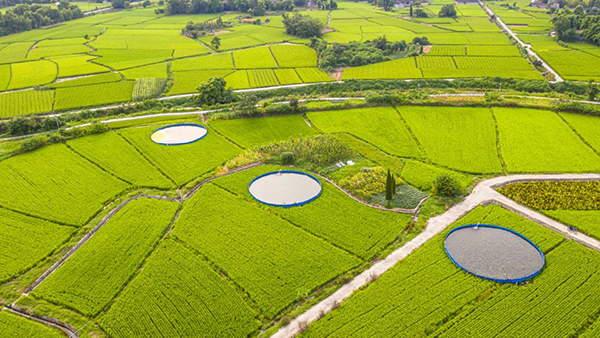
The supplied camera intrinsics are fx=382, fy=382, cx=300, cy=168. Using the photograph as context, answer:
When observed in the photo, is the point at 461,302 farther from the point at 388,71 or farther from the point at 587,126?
the point at 388,71

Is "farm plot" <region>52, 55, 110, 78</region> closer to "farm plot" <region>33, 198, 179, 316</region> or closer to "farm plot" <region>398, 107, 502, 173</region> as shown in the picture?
"farm plot" <region>33, 198, 179, 316</region>

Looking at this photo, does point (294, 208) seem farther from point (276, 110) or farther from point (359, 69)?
point (359, 69)

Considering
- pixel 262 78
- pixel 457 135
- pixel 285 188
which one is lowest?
pixel 285 188

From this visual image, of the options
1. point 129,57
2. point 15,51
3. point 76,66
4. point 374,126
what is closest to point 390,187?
point 374,126

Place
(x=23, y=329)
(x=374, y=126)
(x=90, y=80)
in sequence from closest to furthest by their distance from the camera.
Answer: (x=23, y=329), (x=374, y=126), (x=90, y=80)

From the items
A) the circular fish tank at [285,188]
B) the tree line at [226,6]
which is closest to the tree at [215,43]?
the tree line at [226,6]

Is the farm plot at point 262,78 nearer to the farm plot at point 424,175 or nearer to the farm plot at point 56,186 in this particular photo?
the farm plot at point 56,186
